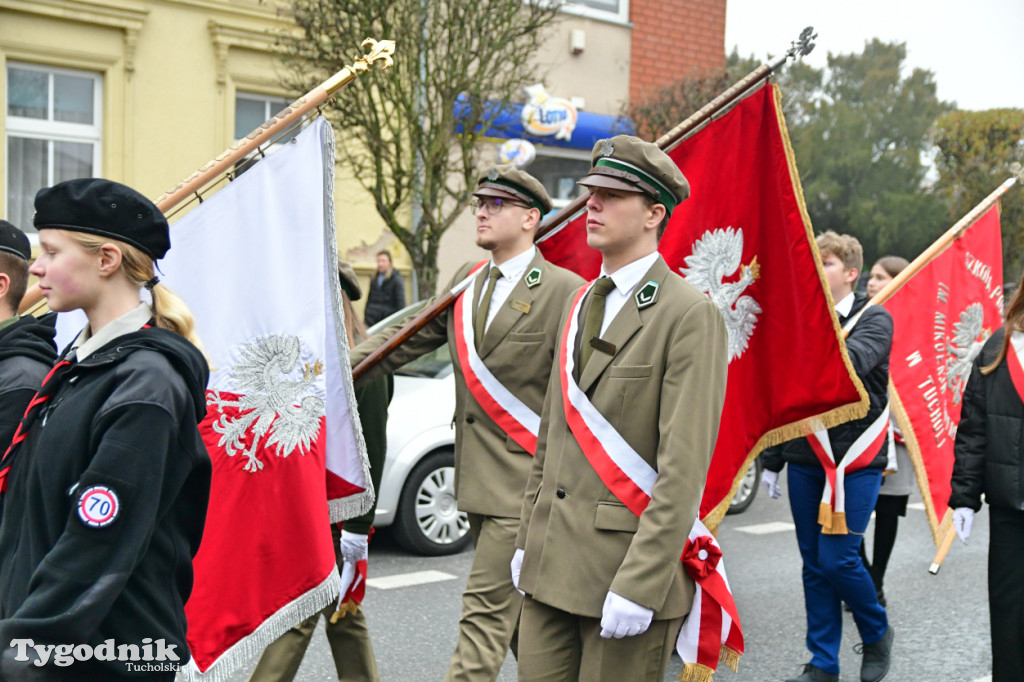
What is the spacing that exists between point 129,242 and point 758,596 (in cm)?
491

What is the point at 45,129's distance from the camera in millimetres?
12672

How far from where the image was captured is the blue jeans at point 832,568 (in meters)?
4.63

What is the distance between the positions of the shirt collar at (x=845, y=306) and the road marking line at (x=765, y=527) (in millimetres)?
3344

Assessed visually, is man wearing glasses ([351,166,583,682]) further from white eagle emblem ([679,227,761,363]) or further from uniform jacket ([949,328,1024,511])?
uniform jacket ([949,328,1024,511])

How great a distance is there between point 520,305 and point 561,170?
13.2 meters

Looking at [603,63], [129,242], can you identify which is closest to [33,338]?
[129,242]

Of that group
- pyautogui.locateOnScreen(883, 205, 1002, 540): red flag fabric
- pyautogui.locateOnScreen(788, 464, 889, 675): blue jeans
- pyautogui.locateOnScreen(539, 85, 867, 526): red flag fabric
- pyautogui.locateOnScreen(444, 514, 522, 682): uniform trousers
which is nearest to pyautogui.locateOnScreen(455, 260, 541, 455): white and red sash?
pyautogui.locateOnScreen(444, 514, 522, 682): uniform trousers

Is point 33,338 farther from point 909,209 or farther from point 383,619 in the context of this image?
point 909,209

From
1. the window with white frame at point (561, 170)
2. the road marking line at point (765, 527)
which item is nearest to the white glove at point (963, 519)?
the road marking line at point (765, 527)

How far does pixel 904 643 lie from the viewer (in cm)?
552

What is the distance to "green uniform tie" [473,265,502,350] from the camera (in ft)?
13.5

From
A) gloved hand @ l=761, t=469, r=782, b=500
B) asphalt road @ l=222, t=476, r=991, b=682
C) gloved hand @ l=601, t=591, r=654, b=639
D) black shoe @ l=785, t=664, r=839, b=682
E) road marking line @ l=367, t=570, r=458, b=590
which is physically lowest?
asphalt road @ l=222, t=476, r=991, b=682

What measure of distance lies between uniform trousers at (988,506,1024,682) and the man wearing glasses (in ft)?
5.71
